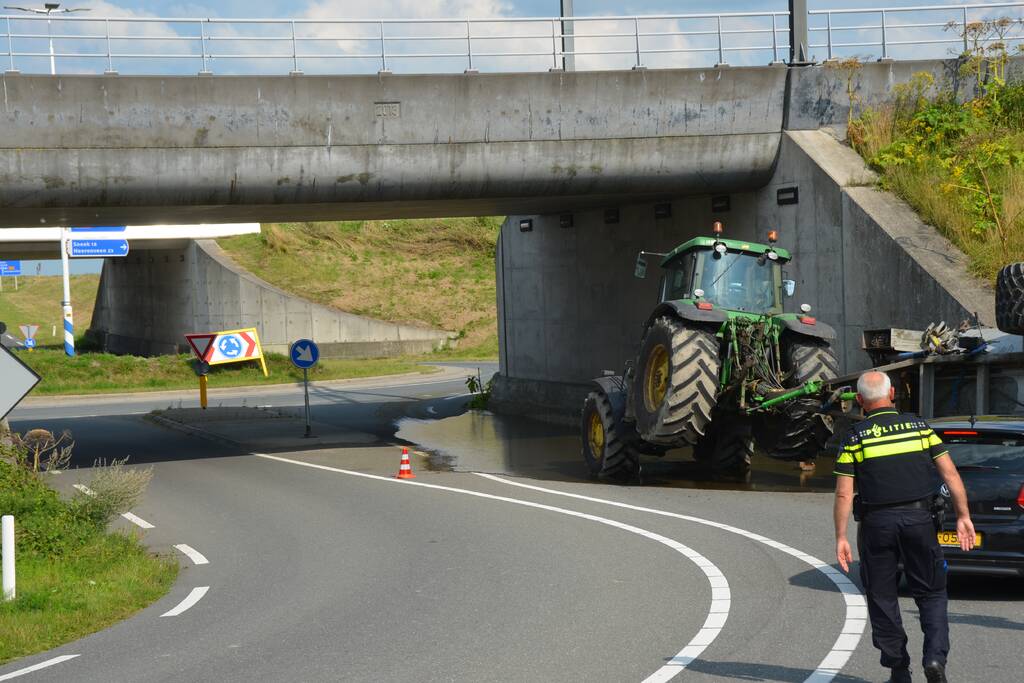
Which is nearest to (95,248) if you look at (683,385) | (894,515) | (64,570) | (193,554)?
(683,385)

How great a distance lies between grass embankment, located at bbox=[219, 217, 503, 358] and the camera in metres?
57.1

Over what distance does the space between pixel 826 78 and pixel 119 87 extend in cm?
1185

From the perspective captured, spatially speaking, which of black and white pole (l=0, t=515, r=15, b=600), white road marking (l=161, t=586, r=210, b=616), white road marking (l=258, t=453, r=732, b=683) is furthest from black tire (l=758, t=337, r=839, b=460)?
black and white pole (l=0, t=515, r=15, b=600)

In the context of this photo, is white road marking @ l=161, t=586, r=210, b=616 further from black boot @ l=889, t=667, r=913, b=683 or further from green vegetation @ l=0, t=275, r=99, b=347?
green vegetation @ l=0, t=275, r=99, b=347

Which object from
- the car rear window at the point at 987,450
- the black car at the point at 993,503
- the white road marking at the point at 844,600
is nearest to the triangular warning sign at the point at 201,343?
the white road marking at the point at 844,600

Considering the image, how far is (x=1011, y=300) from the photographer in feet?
50.6

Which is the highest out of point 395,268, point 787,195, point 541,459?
point 787,195

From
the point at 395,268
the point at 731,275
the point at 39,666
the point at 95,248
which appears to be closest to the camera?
the point at 39,666

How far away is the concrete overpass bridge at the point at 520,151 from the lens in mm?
19016

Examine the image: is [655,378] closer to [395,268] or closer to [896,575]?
[896,575]

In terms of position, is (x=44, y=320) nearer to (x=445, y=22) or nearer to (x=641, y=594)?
(x=445, y=22)

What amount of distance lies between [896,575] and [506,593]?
12.5 feet

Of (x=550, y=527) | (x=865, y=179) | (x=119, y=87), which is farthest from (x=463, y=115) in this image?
(x=550, y=527)

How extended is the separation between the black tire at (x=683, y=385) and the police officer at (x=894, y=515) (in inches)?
323
